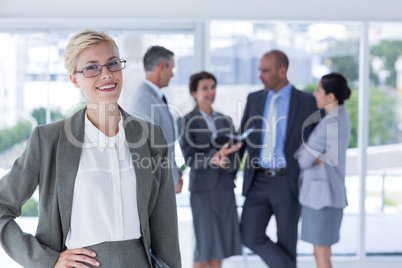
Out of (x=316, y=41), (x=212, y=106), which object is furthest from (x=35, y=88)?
(x=316, y=41)

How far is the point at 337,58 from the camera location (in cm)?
538

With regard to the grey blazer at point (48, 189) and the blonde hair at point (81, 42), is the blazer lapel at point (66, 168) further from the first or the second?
the blonde hair at point (81, 42)

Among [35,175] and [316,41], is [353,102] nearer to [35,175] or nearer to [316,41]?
[316,41]

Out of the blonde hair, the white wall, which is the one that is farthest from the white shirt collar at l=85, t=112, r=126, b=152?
the white wall


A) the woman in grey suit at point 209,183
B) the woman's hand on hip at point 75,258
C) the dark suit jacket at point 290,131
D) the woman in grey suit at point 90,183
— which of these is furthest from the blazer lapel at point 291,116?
the woman's hand on hip at point 75,258

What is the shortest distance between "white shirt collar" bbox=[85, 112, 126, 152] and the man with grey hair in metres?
2.15

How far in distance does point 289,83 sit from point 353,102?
900mm

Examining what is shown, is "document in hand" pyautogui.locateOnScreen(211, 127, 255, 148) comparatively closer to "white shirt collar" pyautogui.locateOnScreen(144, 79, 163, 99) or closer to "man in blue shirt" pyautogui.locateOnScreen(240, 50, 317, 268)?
"man in blue shirt" pyautogui.locateOnScreen(240, 50, 317, 268)

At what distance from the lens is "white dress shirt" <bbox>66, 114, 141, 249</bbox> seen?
2049mm

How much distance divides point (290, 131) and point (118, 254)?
2851 mm

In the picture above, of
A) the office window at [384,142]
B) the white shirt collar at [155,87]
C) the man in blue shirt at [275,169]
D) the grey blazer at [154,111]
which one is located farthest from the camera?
the office window at [384,142]

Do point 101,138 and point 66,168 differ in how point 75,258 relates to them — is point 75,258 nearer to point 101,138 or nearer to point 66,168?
point 66,168

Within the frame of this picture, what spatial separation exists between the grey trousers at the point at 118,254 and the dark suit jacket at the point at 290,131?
8.69 feet

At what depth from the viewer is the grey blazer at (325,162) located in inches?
180
